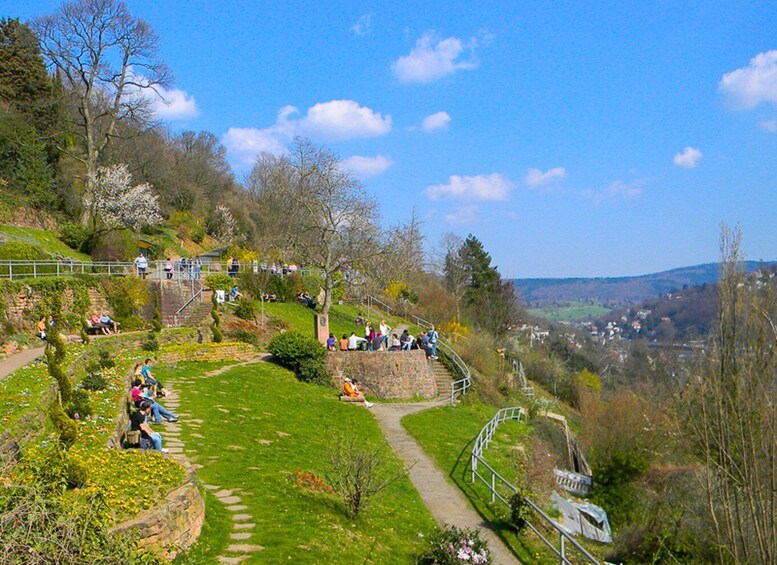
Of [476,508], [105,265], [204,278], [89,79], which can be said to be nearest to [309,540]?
[476,508]

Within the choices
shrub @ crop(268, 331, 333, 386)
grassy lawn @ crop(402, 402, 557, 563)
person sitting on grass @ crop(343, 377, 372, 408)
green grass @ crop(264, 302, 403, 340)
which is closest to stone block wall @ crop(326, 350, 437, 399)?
shrub @ crop(268, 331, 333, 386)

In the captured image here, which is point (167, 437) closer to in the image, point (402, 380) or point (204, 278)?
point (402, 380)

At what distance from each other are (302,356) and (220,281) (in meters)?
11.1

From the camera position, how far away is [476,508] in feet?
45.0

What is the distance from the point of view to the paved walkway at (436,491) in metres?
12.2

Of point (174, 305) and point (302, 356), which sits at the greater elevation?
point (174, 305)

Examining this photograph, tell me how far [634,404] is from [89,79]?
37.0 meters

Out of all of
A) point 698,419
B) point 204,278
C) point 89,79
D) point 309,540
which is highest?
point 89,79

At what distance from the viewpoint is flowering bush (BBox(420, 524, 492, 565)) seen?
382 inches

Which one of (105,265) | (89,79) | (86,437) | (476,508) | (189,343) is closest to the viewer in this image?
(86,437)

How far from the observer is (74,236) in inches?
1400

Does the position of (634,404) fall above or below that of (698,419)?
below

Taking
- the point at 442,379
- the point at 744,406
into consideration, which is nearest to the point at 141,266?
the point at 442,379

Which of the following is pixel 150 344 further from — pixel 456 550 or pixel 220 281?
pixel 456 550
